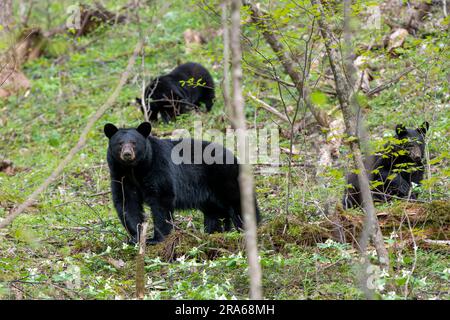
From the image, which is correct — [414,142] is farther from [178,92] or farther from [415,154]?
[178,92]

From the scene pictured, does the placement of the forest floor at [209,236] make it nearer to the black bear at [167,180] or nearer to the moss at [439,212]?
the moss at [439,212]

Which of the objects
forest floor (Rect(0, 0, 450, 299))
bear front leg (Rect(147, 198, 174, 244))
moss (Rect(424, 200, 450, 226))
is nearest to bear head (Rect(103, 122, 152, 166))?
bear front leg (Rect(147, 198, 174, 244))

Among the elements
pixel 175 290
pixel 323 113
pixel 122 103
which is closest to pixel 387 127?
pixel 323 113

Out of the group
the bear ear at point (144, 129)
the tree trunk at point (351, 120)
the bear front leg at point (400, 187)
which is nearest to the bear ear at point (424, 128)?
the bear front leg at point (400, 187)

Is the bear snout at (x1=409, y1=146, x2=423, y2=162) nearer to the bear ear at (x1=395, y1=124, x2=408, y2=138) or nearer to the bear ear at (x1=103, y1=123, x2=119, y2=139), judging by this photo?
the bear ear at (x1=395, y1=124, x2=408, y2=138)

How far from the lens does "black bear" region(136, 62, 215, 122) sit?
Result: 13.8 m

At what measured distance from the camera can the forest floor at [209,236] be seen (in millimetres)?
5484

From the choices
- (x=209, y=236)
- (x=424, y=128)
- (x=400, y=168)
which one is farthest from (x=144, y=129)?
(x=424, y=128)

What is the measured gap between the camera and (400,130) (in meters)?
8.45

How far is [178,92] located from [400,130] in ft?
21.6

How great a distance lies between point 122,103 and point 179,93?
121 cm

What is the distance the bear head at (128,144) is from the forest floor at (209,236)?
804mm

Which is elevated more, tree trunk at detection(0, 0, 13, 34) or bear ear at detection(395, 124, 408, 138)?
tree trunk at detection(0, 0, 13, 34)
